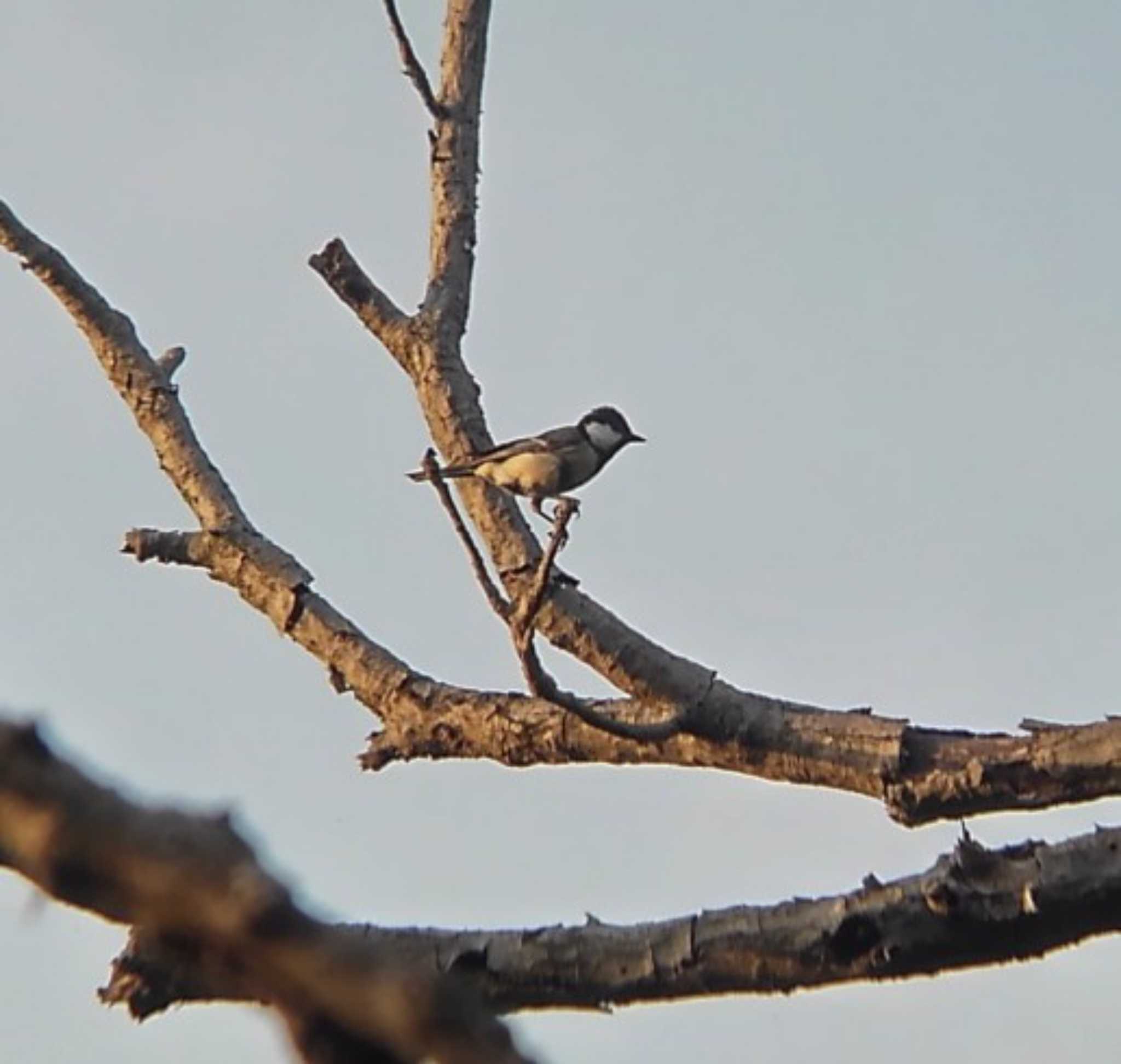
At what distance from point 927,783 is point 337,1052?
4305 mm

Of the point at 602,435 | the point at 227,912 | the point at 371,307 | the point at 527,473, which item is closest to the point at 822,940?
the point at 227,912

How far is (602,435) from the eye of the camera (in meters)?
13.0

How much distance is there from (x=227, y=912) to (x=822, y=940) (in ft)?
8.76

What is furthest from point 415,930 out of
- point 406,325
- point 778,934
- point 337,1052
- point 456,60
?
point 456,60

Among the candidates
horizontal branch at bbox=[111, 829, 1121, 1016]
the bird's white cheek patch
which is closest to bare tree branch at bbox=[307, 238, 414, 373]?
horizontal branch at bbox=[111, 829, 1121, 1016]

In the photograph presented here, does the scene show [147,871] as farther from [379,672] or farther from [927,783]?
[379,672]

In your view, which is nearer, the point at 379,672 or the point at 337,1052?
the point at 337,1052

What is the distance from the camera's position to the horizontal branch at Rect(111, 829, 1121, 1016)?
3184 millimetres

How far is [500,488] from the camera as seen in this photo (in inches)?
260

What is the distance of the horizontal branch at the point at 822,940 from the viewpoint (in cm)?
318

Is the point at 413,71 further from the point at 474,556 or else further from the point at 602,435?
Answer: the point at 602,435

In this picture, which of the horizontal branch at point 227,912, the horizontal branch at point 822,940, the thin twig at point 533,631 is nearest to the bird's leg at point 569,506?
the thin twig at point 533,631

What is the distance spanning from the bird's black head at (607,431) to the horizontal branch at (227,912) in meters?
11.7

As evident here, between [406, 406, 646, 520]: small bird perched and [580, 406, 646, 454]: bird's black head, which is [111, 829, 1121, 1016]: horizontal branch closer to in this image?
[406, 406, 646, 520]: small bird perched
